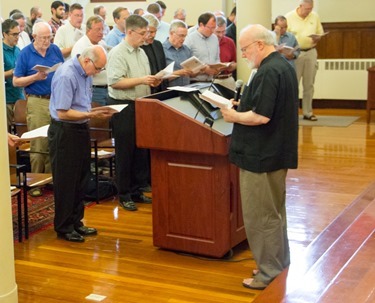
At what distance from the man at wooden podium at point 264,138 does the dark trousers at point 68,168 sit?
1.30 m

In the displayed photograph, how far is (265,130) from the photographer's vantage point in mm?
3611

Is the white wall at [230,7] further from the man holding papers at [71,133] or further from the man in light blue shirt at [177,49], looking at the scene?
the man holding papers at [71,133]

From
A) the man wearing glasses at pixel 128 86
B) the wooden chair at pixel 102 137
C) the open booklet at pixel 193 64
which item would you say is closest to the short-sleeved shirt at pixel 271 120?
the man wearing glasses at pixel 128 86

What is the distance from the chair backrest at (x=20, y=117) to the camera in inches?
240

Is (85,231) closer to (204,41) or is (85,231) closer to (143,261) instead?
(143,261)

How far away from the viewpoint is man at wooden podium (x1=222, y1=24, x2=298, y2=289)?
3.56 meters

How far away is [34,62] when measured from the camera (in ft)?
19.1

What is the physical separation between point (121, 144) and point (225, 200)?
59.3 inches

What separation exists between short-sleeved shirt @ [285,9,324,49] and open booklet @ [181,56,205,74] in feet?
12.7

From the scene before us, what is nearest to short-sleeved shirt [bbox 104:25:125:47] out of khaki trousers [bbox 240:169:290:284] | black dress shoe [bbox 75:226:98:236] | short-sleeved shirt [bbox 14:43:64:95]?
short-sleeved shirt [bbox 14:43:64:95]

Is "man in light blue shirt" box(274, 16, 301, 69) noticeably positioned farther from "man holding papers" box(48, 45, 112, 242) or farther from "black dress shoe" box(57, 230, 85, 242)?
"black dress shoe" box(57, 230, 85, 242)

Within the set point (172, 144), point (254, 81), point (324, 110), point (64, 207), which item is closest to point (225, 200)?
point (172, 144)

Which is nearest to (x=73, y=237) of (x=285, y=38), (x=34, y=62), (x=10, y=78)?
(x=34, y=62)

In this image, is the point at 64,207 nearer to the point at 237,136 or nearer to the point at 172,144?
the point at 172,144
